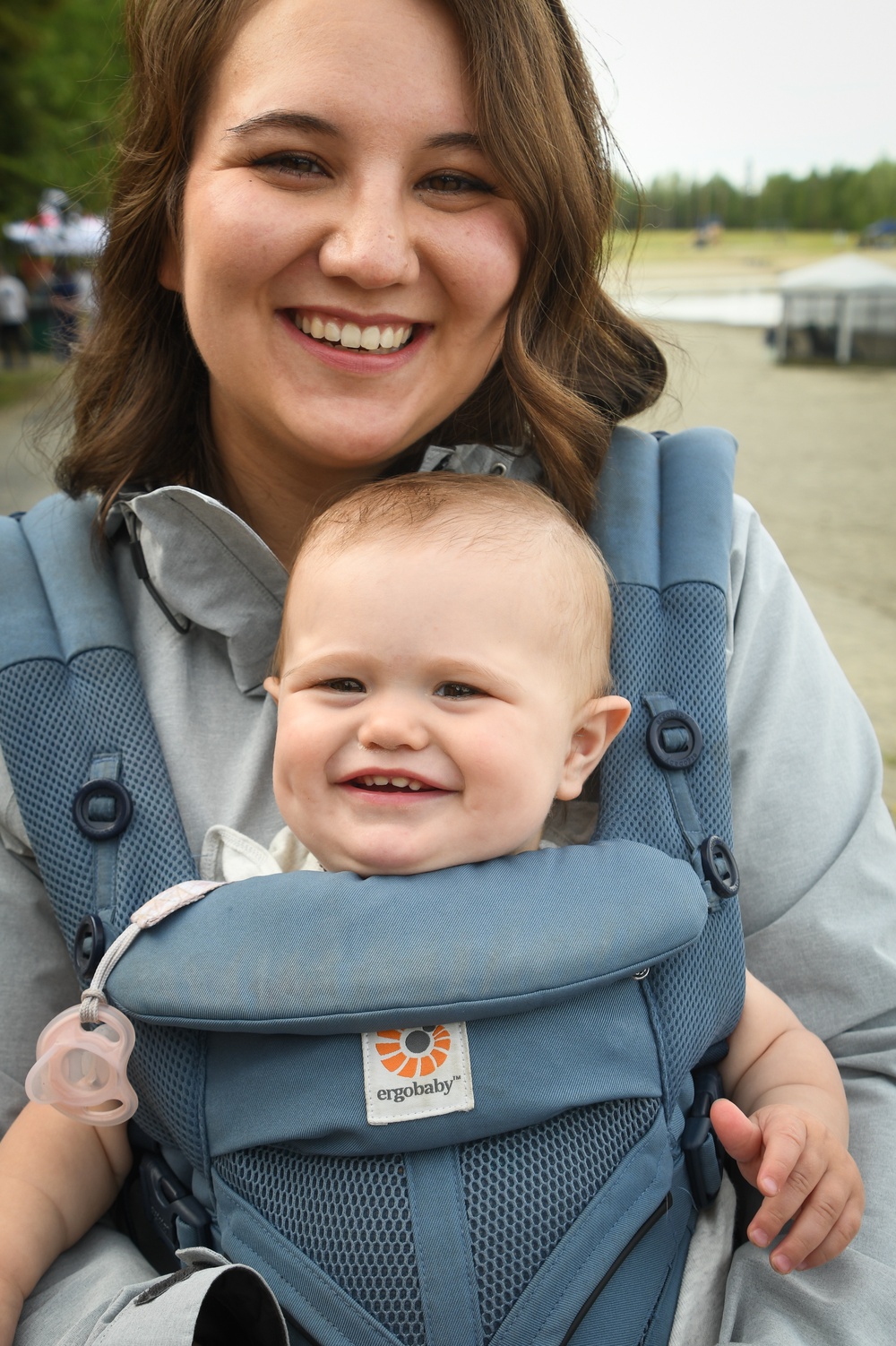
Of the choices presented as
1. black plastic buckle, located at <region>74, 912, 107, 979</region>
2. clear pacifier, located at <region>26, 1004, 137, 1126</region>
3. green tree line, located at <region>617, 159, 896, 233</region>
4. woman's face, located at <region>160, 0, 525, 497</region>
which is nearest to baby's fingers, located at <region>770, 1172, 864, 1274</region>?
clear pacifier, located at <region>26, 1004, 137, 1126</region>

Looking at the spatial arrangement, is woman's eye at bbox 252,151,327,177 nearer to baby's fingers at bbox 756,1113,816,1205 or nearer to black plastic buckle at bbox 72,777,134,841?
black plastic buckle at bbox 72,777,134,841

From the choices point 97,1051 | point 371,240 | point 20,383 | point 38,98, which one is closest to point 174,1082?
point 97,1051

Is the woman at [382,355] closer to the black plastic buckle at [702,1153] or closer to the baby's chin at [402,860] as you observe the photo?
the black plastic buckle at [702,1153]

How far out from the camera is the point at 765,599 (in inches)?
71.8

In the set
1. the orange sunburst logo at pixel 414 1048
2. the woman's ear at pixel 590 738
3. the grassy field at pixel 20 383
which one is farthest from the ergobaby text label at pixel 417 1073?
the grassy field at pixel 20 383

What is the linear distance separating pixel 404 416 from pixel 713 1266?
4.06 ft

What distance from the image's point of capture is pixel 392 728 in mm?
1445

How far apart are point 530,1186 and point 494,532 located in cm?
82

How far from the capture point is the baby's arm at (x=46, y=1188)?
4.75 feet

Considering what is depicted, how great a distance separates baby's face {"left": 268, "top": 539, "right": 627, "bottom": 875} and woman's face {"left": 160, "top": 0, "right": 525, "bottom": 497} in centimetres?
33

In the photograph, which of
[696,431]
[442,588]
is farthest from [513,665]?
[696,431]

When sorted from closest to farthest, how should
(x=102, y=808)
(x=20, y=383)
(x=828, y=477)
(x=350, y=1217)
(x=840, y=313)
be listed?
1. (x=350, y=1217)
2. (x=102, y=808)
3. (x=828, y=477)
4. (x=20, y=383)
5. (x=840, y=313)

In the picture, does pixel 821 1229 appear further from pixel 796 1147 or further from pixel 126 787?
→ pixel 126 787

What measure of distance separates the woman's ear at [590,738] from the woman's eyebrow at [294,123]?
0.85m
